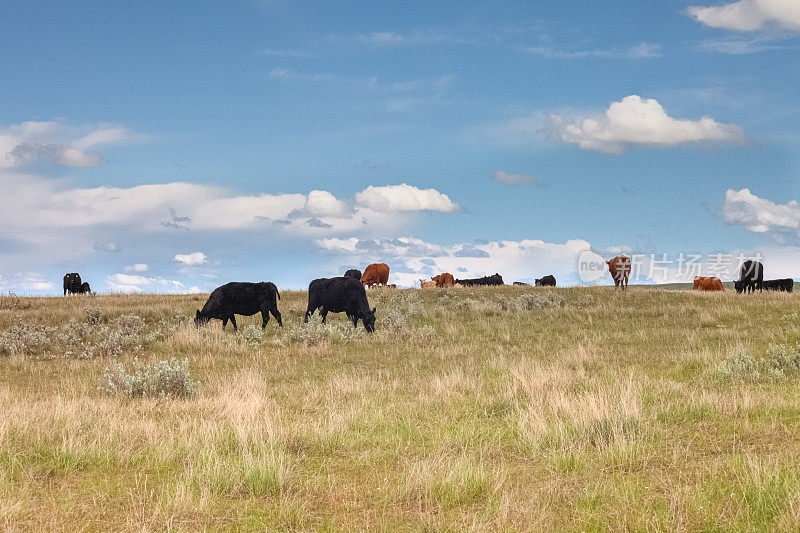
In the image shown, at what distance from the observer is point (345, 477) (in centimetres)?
613

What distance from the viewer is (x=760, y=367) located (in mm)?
11453

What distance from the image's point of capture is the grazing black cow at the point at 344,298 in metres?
20.5

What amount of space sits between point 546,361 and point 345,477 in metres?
8.49

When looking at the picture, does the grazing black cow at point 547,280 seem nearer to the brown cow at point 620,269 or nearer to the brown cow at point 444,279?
the brown cow at point 444,279

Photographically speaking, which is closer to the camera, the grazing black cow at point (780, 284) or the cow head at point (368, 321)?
the cow head at point (368, 321)

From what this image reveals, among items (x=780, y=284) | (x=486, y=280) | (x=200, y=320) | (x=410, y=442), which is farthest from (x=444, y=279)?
(x=410, y=442)

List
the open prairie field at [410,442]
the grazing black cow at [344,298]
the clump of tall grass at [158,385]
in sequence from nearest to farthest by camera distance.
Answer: the open prairie field at [410,442]
the clump of tall grass at [158,385]
the grazing black cow at [344,298]

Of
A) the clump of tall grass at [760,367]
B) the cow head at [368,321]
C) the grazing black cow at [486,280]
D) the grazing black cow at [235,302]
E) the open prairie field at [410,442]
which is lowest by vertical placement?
the open prairie field at [410,442]

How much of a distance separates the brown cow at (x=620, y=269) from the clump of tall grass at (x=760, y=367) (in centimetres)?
2466

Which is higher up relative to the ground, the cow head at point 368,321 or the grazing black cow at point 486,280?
the grazing black cow at point 486,280

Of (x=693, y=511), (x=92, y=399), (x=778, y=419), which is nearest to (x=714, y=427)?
(x=778, y=419)

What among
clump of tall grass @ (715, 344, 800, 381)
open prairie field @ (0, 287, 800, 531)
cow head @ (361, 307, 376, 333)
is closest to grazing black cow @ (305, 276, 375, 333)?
cow head @ (361, 307, 376, 333)

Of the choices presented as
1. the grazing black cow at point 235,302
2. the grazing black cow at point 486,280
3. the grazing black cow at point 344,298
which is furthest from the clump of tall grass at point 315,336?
the grazing black cow at point 486,280

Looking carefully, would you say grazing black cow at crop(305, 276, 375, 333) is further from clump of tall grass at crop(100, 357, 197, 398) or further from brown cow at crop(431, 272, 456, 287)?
brown cow at crop(431, 272, 456, 287)
